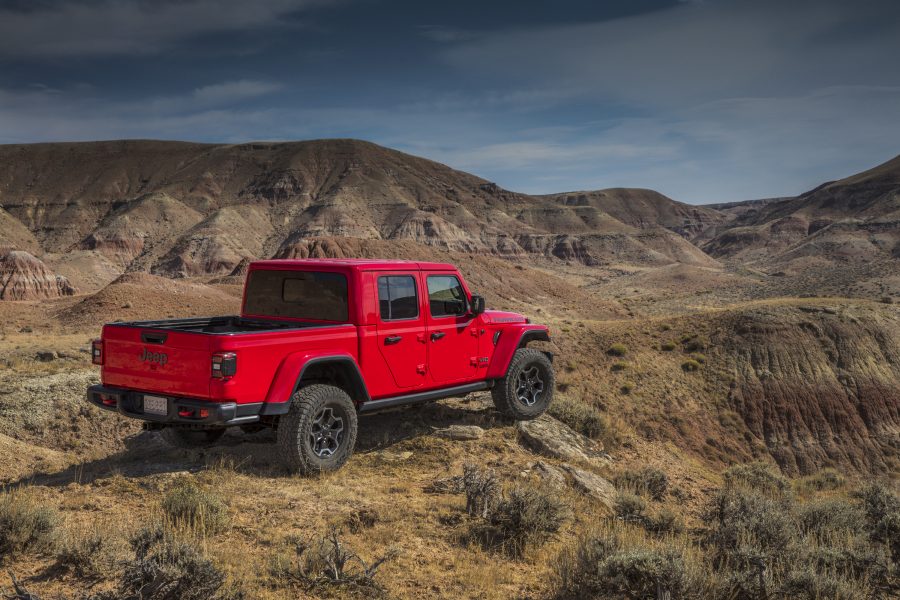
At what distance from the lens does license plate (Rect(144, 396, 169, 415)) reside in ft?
21.1

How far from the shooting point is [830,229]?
4601 inches

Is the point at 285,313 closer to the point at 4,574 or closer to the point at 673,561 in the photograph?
the point at 4,574

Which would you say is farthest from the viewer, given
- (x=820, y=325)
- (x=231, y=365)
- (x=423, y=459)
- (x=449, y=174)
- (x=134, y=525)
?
(x=449, y=174)

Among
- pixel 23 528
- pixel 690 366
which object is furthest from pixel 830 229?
pixel 23 528

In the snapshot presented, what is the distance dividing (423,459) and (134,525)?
3471 millimetres

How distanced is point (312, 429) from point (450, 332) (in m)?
2.23

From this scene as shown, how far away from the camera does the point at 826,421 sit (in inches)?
1098

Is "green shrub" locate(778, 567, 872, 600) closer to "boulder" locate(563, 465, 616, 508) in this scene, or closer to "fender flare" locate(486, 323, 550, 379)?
"boulder" locate(563, 465, 616, 508)

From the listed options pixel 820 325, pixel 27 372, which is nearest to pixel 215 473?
pixel 27 372

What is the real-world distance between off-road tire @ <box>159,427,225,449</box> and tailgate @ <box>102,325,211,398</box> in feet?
4.25

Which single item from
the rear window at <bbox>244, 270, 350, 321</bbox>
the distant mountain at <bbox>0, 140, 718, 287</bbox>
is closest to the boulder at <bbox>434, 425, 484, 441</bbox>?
the rear window at <bbox>244, 270, 350, 321</bbox>

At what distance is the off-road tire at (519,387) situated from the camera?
920 centimetres

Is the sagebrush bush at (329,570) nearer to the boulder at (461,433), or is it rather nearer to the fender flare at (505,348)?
the boulder at (461,433)

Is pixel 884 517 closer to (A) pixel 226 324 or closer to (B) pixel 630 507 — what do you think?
(B) pixel 630 507
